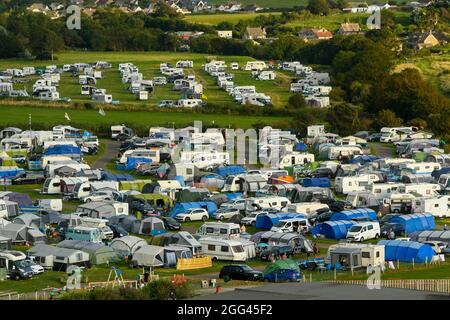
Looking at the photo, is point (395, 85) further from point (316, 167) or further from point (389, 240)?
point (389, 240)

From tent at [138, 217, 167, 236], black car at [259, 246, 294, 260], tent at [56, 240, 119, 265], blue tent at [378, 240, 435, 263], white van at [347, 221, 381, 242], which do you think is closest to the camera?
tent at [56, 240, 119, 265]

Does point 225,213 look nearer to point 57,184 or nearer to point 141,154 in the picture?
point 57,184

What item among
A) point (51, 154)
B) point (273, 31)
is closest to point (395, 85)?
point (51, 154)

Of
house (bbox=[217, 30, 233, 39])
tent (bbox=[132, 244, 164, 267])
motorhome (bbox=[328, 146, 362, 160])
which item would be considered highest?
house (bbox=[217, 30, 233, 39])

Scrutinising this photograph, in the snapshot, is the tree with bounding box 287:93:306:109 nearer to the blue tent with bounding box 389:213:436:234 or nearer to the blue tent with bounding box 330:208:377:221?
the blue tent with bounding box 330:208:377:221

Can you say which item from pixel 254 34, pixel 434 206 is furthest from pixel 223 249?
pixel 254 34

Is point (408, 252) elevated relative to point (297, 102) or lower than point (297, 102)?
elevated

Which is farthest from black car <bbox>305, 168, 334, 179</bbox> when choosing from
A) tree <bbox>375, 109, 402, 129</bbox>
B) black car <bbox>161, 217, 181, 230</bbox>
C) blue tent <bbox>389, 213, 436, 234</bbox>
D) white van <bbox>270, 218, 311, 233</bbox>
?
tree <bbox>375, 109, 402, 129</bbox>
